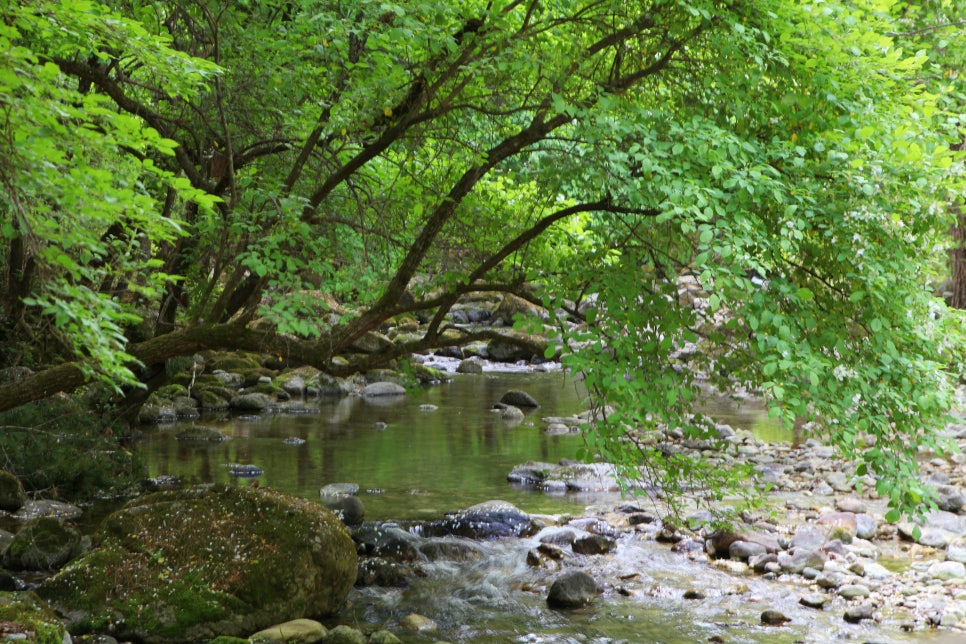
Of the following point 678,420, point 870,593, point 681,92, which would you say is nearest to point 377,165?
point 681,92

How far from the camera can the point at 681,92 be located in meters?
7.14

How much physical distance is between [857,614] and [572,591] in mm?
2553

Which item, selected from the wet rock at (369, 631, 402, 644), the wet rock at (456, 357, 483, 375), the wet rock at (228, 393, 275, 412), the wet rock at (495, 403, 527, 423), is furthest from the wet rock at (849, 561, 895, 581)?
the wet rock at (456, 357, 483, 375)

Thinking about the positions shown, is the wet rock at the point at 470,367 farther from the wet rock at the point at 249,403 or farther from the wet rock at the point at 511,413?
the wet rock at the point at 249,403

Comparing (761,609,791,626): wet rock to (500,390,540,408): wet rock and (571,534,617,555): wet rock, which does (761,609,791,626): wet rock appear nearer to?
(571,534,617,555): wet rock

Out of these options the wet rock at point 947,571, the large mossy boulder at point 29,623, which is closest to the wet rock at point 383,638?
the large mossy boulder at point 29,623

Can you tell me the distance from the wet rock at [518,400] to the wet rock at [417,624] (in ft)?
41.6

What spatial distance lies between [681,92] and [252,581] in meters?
5.38

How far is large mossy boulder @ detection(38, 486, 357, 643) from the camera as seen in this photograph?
6.89 meters

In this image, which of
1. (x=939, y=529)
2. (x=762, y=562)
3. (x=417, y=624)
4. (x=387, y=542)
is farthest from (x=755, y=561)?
(x=387, y=542)

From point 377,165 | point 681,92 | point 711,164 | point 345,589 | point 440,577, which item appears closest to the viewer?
point 711,164

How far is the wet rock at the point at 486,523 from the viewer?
10.7m

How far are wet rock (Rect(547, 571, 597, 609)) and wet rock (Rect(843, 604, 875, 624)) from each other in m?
2.30

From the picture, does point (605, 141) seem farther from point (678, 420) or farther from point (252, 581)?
point (252, 581)
